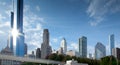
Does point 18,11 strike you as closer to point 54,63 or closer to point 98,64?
point 54,63

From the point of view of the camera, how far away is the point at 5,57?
264 feet

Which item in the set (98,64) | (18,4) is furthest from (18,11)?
(98,64)

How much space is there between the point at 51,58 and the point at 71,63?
1304 inches

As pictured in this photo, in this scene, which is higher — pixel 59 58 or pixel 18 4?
pixel 18 4

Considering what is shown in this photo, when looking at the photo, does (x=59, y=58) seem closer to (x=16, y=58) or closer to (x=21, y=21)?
(x=16, y=58)

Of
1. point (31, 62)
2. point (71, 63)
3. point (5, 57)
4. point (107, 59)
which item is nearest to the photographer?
point (71, 63)

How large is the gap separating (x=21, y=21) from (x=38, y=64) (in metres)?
39.8

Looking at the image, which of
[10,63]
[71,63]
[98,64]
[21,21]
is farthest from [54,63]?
[10,63]

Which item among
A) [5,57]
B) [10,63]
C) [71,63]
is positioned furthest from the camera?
[10,63]

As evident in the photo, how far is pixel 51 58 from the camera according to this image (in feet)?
348

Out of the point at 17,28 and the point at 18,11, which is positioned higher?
the point at 18,11

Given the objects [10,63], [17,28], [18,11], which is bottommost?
[10,63]

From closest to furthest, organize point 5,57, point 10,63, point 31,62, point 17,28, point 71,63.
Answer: point 71,63 → point 5,57 → point 31,62 → point 17,28 → point 10,63

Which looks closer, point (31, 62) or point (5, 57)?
point (5, 57)
